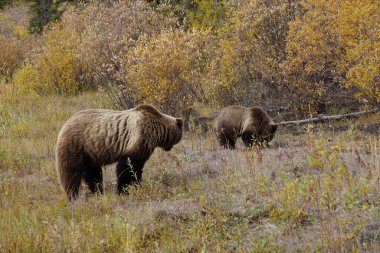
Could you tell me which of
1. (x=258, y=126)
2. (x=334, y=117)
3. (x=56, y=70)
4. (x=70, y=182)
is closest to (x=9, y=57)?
(x=56, y=70)

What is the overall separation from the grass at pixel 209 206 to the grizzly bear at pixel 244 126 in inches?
53.7

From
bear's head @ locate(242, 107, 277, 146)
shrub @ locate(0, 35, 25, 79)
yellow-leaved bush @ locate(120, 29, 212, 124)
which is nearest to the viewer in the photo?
bear's head @ locate(242, 107, 277, 146)

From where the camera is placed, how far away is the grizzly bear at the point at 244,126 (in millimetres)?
11086

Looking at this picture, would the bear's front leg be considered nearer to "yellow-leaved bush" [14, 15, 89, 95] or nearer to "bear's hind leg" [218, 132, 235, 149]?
"bear's hind leg" [218, 132, 235, 149]

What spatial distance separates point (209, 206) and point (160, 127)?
2.40 m

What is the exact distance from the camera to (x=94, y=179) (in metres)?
7.65

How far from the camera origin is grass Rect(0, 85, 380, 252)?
4676mm

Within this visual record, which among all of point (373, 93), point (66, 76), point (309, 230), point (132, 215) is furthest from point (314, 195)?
point (66, 76)

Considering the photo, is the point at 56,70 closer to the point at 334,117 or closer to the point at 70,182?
the point at 334,117

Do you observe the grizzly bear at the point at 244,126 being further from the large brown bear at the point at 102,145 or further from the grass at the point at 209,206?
the large brown bear at the point at 102,145

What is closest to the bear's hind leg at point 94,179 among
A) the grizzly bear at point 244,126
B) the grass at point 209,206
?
the grass at point 209,206

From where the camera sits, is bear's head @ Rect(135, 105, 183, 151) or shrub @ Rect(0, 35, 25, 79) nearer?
bear's head @ Rect(135, 105, 183, 151)

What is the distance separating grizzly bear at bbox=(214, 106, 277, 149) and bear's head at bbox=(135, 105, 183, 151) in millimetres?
3002

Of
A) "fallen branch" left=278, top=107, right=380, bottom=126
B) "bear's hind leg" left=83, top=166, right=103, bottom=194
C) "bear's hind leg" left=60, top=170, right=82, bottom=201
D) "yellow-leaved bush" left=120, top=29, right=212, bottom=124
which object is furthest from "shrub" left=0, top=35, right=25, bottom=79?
"bear's hind leg" left=60, top=170, right=82, bottom=201
